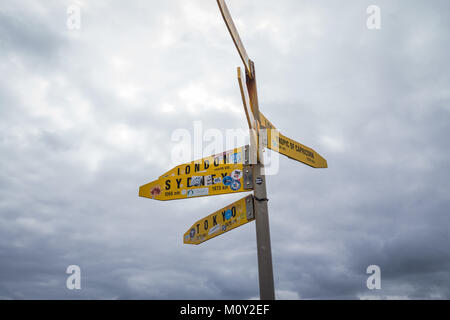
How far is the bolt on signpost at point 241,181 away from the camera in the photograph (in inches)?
130

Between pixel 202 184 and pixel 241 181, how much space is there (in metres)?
0.50

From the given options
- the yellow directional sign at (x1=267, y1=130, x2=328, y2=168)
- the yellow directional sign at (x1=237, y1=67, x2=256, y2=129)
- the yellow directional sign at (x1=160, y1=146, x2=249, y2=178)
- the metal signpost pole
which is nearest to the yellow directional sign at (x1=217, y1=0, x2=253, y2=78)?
the metal signpost pole

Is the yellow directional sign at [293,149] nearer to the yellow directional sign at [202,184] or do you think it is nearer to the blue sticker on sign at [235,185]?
the yellow directional sign at [202,184]

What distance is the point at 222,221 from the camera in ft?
12.6

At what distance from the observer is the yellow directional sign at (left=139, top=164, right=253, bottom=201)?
3.73 metres

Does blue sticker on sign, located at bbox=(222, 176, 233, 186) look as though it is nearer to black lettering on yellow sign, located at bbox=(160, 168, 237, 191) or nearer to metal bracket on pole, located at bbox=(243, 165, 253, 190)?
black lettering on yellow sign, located at bbox=(160, 168, 237, 191)

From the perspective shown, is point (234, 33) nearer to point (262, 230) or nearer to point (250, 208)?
point (250, 208)

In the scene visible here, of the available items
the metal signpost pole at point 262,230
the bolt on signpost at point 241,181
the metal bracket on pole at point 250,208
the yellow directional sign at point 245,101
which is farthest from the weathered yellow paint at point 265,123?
the metal bracket on pole at point 250,208

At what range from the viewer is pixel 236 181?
3729mm

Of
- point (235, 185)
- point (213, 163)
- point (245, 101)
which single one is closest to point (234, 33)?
point (245, 101)

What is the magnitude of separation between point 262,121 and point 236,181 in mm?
839
